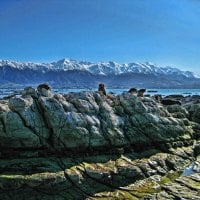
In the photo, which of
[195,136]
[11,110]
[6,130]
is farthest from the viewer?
[195,136]

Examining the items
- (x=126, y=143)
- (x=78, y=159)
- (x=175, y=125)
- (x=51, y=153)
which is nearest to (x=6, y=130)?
(x=51, y=153)

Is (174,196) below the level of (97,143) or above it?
below

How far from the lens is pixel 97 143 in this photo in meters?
38.8

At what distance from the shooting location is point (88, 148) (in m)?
38.2

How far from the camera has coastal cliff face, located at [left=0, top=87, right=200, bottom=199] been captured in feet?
110

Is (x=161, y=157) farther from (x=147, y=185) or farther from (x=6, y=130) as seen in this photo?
(x=6, y=130)

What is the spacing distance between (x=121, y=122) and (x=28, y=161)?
11.2 metres

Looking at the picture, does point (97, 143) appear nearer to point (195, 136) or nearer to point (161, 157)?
point (161, 157)

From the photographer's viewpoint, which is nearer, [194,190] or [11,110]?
[194,190]

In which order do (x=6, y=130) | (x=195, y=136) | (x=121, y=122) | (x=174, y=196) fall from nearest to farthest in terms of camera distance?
(x=174, y=196), (x=6, y=130), (x=121, y=122), (x=195, y=136)

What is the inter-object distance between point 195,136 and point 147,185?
14.6 meters

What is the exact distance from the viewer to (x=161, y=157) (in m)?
40.9

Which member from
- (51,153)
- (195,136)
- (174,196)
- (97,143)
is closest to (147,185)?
→ (174,196)

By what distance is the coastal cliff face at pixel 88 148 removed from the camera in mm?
33625
